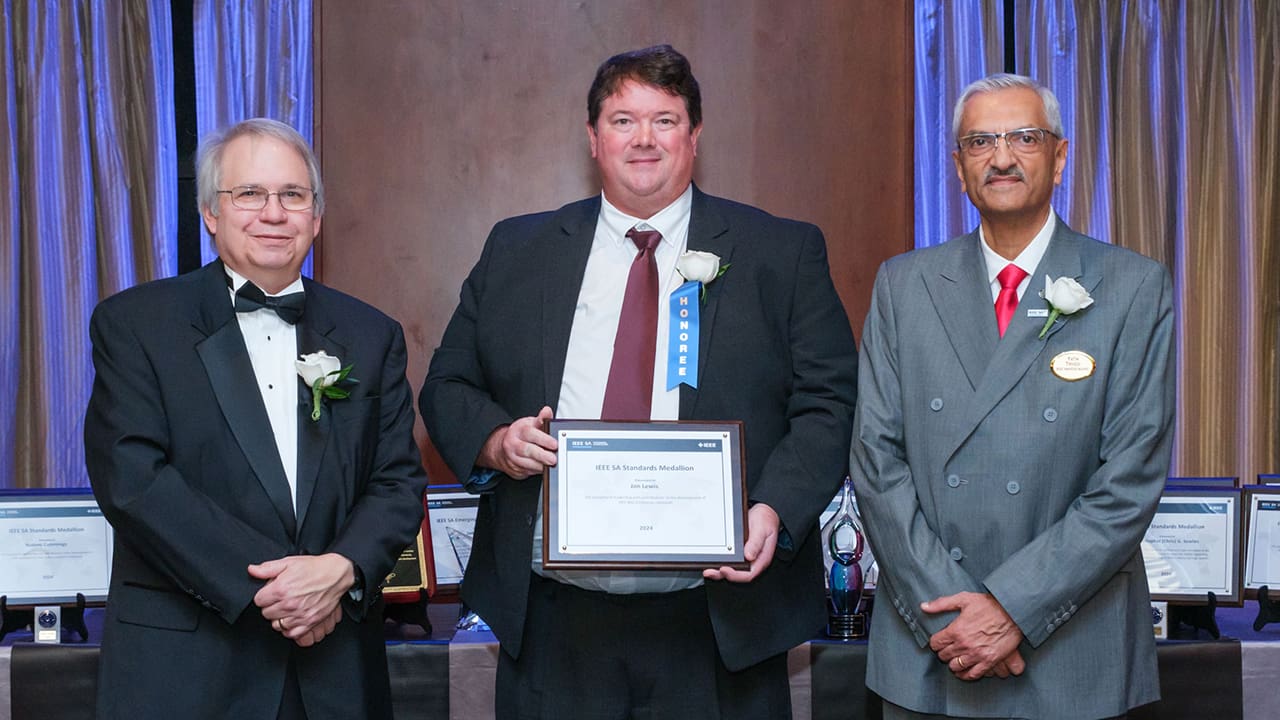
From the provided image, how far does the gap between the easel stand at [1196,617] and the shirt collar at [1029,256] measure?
111 centimetres

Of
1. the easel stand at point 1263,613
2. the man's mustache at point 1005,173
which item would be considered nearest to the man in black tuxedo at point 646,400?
the man's mustache at point 1005,173

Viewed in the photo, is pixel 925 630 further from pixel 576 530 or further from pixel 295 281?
pixel 295 281

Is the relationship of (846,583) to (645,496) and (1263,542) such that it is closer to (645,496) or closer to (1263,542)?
(645,496)

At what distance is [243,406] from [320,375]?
15cm

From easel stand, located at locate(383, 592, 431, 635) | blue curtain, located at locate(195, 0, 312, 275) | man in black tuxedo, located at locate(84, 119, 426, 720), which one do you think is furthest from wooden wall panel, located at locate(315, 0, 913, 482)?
man in black tuxedo, located at locate(84, 119, 426, 720)

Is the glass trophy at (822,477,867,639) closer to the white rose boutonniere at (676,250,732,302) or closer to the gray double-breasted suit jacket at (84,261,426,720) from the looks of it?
the white rose boutonniere at (676,250,732,302)

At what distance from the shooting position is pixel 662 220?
8.08 feet

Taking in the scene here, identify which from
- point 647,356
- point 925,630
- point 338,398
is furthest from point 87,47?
point 925,630

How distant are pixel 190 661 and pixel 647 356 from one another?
1013 millimetres

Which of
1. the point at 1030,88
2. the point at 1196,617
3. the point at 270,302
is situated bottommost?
the point at 1196,617

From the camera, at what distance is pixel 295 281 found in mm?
2326

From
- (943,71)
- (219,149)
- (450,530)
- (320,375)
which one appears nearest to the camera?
(320,375)

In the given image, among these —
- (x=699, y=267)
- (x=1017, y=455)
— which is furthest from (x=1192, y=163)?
(x=699, y=267)

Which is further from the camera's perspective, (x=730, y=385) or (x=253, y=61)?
(x=253, y=61)
